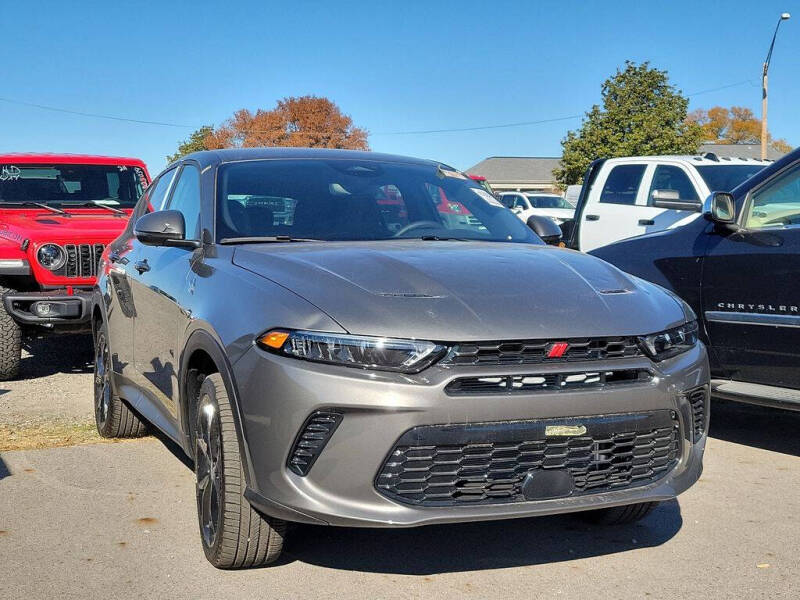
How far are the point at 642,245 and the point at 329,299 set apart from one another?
3648 mm

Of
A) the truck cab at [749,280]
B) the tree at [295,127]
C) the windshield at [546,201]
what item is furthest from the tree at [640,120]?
the truck cab at [749,280]

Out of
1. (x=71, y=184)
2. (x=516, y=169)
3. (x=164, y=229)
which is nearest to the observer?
(x=164, y=229)

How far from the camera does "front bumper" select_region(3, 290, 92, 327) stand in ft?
27.4

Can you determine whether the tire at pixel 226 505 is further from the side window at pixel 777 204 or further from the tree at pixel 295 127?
the tree at pixel 295 127

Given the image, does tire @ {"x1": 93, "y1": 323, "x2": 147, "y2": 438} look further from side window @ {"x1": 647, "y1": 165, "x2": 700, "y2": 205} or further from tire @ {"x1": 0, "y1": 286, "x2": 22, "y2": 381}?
side window @ {"x1": 647, "y1": 165, "x2": 700, "y2": 205}

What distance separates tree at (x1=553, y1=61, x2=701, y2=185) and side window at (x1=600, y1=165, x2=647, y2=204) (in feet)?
126

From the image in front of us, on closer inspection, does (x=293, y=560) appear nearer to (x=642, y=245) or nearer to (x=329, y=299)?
(x=329, y=299)

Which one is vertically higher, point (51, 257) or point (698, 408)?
point (698, 408)

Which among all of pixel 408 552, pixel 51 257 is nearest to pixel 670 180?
pixel 51 257

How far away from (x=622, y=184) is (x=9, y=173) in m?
6.72

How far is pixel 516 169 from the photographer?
10025 cm

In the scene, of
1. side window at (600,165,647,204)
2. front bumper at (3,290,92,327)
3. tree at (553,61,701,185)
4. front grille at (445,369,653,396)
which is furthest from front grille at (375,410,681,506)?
tree at (553,61,701,185)

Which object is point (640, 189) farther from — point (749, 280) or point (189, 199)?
point (189, 199)

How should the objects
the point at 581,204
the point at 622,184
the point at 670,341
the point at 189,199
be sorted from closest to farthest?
the point at 670,341 < the point at 189,199 < the point at 622,184 < the point at 581,204
